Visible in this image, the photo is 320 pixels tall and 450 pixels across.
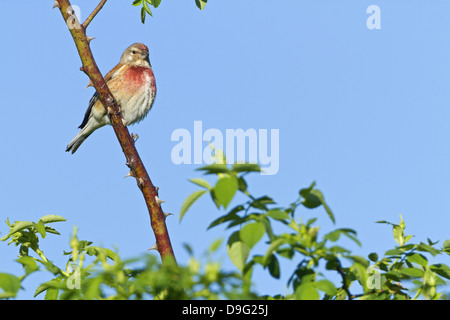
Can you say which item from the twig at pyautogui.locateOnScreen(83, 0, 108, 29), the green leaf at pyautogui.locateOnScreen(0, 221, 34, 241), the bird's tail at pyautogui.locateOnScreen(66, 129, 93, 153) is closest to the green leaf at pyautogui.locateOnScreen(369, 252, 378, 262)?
the green leaf at pyautogui.locateOnScreen(0, 221, 34, 241)

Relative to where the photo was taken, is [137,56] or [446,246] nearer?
[446,246]

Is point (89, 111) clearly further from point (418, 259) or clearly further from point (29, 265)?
point (418, 259)

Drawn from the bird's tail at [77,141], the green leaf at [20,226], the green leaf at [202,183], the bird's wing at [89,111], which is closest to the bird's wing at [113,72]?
the bird's wing at [89,111]

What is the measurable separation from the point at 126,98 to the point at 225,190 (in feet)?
30.3

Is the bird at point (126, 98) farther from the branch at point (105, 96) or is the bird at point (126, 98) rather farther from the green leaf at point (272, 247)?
the green leaf at point (272, 247)

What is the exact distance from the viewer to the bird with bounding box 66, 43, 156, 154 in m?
11.2

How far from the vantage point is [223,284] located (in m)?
2.06

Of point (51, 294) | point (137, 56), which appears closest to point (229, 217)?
point (51, 294)

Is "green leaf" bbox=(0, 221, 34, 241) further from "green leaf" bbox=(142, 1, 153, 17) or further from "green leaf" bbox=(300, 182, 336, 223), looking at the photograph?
"green leaf" bbox=(142, 1, 153, 17)

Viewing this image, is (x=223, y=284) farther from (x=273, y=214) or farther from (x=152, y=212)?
(x=152, y=212)

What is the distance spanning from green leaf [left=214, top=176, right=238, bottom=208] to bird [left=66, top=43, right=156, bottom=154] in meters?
8.93

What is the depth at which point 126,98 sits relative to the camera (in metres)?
11.2
